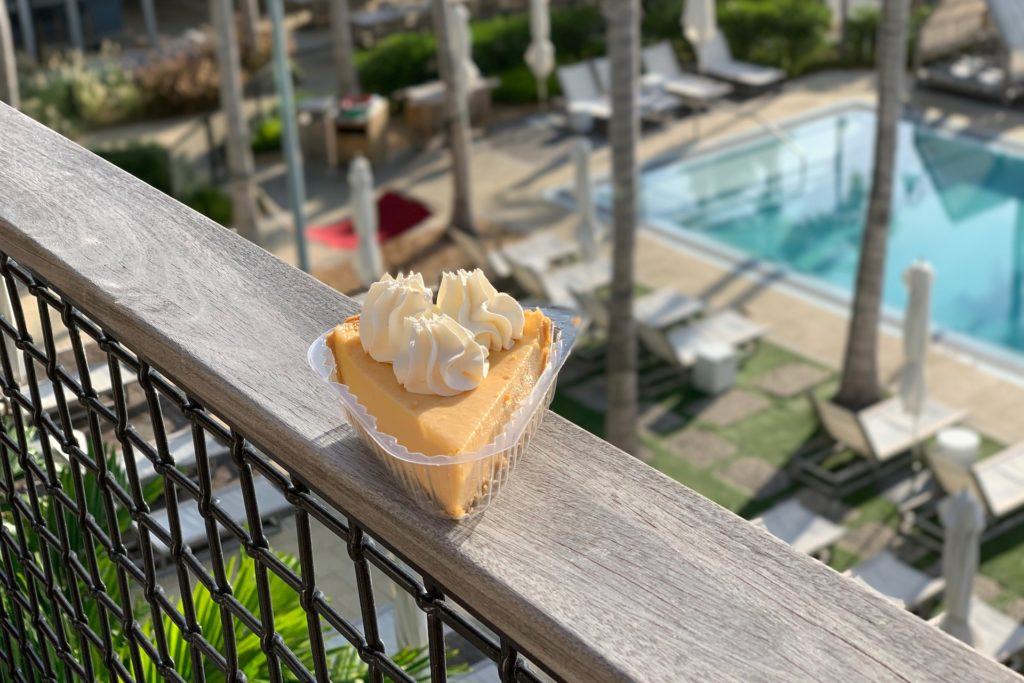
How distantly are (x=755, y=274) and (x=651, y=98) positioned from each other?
212 inches

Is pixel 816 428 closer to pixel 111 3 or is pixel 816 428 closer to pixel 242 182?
pixel 242 182

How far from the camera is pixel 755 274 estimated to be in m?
14.5

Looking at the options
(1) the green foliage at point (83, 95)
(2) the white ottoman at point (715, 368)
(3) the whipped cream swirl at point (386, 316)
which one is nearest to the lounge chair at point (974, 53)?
(2) the white ottoman at point (715, 368)

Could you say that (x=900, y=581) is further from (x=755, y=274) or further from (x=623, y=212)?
(x=755, y=274)

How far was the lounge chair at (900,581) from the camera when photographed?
28.1 ft

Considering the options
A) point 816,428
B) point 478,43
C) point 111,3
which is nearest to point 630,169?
point 816,428

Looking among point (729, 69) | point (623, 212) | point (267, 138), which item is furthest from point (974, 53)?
point (623, 212)

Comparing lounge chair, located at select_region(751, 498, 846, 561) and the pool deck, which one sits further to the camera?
the pool deck

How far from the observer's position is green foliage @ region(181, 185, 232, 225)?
1498cm

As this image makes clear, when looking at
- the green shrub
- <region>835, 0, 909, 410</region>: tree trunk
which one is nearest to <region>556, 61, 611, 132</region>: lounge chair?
the green shrub

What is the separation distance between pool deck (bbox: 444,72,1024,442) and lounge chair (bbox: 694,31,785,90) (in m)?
0.31

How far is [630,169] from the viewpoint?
921cm

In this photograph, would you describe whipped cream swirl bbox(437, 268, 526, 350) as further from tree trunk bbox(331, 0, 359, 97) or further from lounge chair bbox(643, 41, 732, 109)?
lounge chair bbox(643, 41, 732, 109)

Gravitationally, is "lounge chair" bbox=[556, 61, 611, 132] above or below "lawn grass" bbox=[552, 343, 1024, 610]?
above
